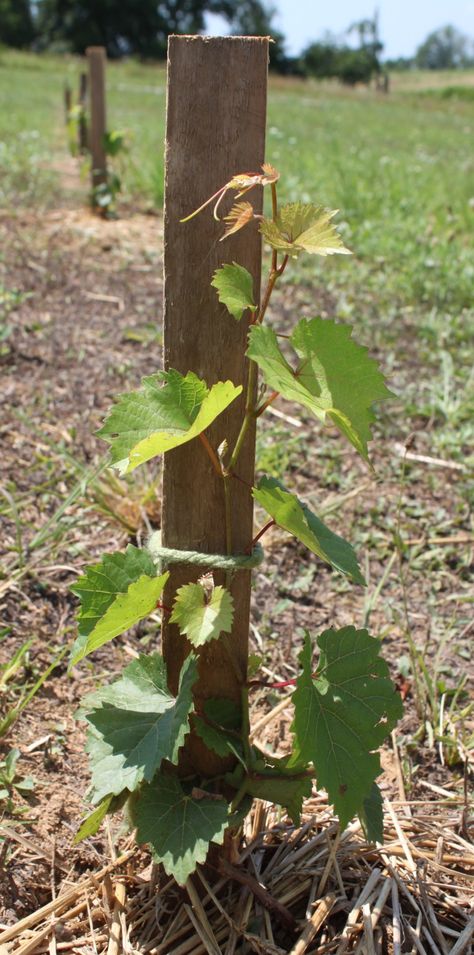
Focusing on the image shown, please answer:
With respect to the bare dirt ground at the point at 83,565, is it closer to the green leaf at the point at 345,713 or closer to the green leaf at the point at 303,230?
the green leaf at the point at 345,713

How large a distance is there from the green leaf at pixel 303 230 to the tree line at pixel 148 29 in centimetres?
4909

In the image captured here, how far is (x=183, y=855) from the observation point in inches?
51.2

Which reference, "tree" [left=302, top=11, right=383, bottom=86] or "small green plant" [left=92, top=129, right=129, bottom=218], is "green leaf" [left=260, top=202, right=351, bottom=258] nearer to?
"small green plant" [left=92, top=129, right=129, bottom=218]

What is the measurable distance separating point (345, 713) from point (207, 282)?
0.70 metres

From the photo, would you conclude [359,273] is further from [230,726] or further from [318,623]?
[230,726]

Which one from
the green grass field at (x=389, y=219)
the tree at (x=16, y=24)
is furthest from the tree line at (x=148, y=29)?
the green grass field at (x=389, y=219)

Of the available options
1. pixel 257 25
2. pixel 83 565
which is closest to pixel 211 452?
pixel 83 565

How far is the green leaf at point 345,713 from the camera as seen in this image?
1.29m

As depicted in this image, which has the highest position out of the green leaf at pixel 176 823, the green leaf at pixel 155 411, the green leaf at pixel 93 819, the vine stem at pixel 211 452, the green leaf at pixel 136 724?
the green leaf at pixel 155 411

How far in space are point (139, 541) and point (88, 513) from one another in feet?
1.30

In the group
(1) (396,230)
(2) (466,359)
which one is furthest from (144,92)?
(2) (466,359)

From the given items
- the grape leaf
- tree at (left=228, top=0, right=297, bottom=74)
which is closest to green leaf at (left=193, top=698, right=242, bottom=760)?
the grape leaf

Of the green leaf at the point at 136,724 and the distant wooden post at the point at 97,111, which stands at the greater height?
the distant wooden post at the point at 97,111

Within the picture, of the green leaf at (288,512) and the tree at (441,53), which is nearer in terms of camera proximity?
the green leaf at (288,512)
